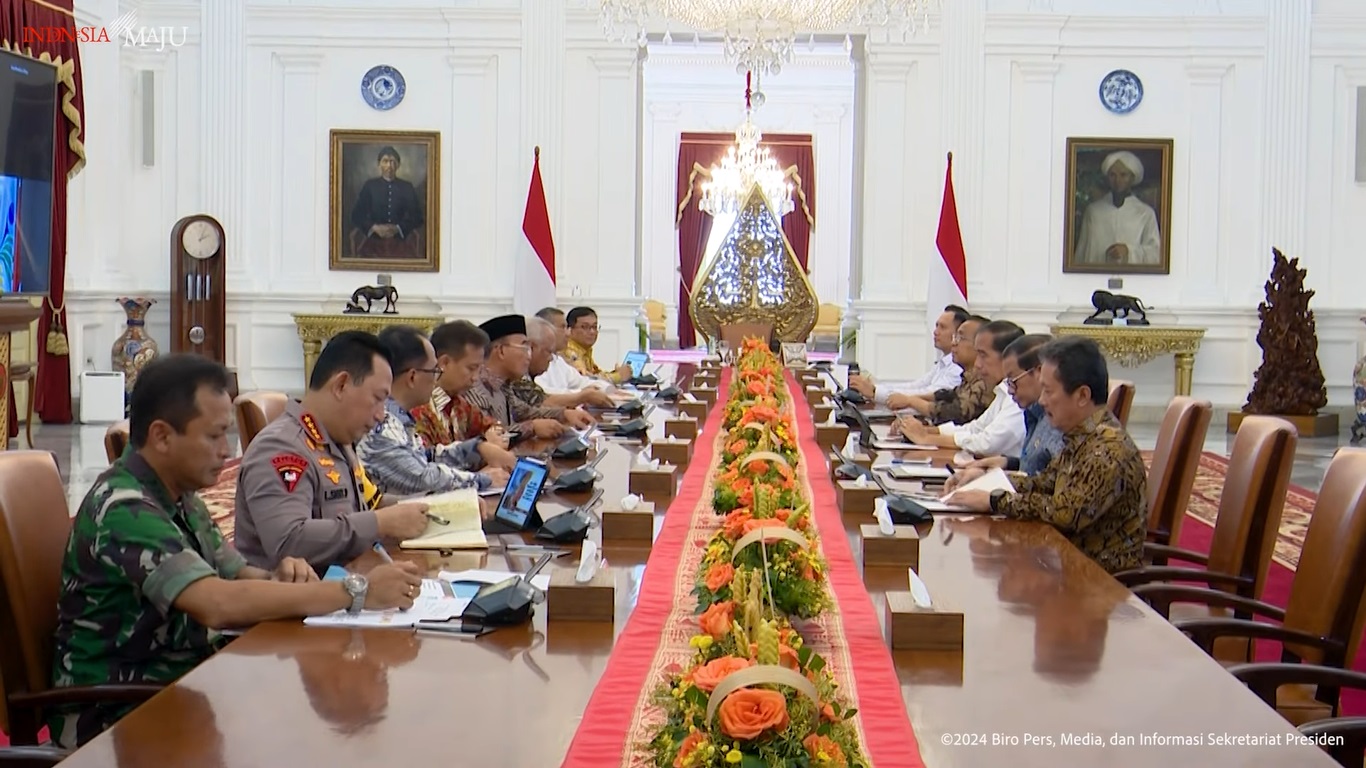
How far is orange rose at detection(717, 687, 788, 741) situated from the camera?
1.31 metres

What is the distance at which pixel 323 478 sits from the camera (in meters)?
3.11

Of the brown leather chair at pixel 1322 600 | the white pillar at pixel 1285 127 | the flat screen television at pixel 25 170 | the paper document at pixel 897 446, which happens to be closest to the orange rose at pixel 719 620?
the brown leather chair at pixel 1322 600

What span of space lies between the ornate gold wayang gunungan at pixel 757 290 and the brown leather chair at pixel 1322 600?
5845mm

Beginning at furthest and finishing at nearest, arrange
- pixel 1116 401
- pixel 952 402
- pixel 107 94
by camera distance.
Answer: pixel 107 94, pixel 952 402, pixel 1116 401

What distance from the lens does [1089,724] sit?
1856 mm

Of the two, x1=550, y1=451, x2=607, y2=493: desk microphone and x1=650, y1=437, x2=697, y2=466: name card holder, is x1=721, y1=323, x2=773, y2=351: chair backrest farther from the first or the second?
x1=550, y1=451, x2=607, y2=493: desk microphone

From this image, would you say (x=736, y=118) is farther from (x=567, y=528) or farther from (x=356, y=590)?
(x=356, y=590)

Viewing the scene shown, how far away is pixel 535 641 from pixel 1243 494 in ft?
7.29

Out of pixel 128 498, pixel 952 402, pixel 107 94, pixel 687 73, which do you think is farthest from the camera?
pixel 687 73

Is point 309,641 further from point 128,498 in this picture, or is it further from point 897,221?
point 897,221

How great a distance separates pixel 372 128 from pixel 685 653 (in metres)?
10.5

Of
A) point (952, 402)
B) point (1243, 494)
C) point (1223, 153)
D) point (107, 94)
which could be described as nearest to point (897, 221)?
point (1223, 153)

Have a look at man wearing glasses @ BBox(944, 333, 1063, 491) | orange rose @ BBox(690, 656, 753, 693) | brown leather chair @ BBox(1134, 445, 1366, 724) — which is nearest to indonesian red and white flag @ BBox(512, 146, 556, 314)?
man wearing glasses @ BBox(944, 333, 1063, 491)

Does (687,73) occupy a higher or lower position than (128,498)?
higher
